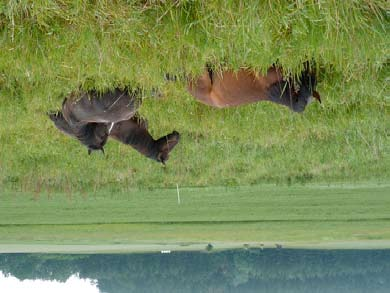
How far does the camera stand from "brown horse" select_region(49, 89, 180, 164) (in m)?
2.40

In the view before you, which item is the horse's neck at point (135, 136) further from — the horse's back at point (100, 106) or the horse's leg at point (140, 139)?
the horse's back at point (100, 106)

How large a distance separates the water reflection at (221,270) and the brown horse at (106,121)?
13.1ft

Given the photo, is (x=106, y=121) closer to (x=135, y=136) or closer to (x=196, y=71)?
(x=135, y=136)

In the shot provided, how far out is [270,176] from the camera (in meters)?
3.47

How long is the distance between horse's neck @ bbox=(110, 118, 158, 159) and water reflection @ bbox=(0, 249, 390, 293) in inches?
157

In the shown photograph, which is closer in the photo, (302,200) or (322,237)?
(302,200)

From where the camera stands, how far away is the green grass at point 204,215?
3777 mm

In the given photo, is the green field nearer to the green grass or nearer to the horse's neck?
the green grass

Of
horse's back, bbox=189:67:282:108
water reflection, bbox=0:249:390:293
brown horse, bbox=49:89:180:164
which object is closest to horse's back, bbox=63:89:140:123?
brown horse, bbox=49:89:180:164

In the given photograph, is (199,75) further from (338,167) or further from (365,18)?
(338,167)

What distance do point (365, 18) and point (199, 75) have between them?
2.35ft

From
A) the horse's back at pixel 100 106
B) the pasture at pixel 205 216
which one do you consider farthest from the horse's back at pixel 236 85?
the pasture at pixel 205 216

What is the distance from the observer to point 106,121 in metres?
2.43

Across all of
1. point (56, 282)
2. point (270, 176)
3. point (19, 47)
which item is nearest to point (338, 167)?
point (270, 176)
